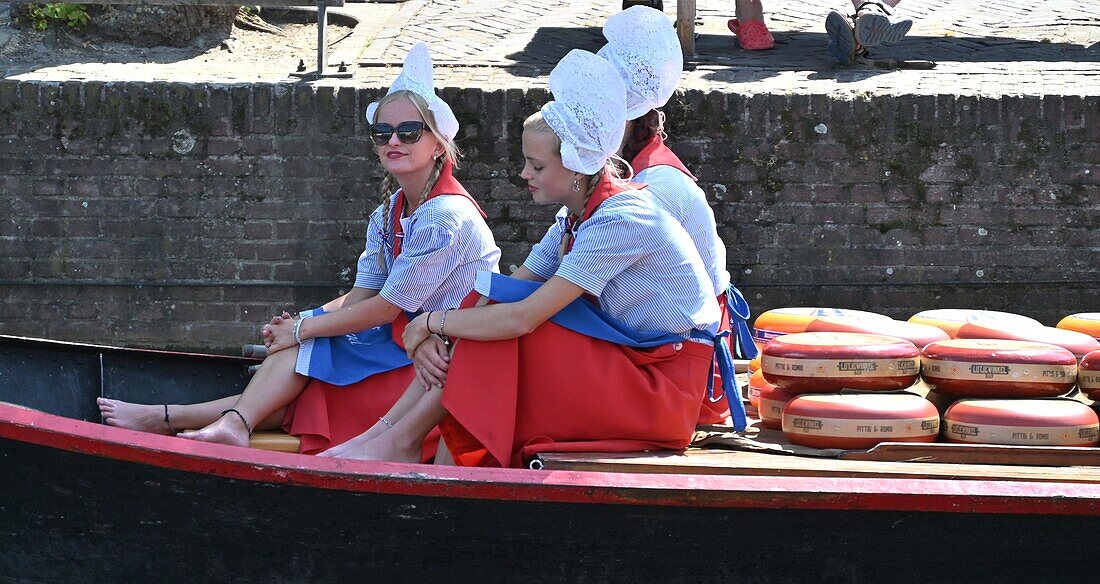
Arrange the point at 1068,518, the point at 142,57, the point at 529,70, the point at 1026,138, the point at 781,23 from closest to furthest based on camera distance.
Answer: the point at 1068,518 → the point at 1026,138 → the point at 529,70 → the point at 142,57 → the point at 781,23

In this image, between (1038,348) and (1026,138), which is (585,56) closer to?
(1038,348)

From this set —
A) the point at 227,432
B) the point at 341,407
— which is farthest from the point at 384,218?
the point at 227,432

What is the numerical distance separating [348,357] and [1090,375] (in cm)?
227

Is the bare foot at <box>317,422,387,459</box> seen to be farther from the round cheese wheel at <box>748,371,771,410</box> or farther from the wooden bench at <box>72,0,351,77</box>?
the wooden bench at <box>72,0,351,77</box>

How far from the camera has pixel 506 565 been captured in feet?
11.3

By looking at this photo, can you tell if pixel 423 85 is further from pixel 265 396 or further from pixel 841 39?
pixel 841 39

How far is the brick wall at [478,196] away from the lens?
647 centimetres

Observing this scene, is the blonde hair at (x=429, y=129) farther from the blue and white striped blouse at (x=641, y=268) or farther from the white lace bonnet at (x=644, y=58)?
the blue and white striped blouse at (x=641, y=268)

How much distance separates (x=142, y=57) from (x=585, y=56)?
503 centimetres

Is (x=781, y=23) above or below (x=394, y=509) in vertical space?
above

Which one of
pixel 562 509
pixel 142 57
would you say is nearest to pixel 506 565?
pixel 562 509

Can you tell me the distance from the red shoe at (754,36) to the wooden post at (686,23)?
67 centimetres

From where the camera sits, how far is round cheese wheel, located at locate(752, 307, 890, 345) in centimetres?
436

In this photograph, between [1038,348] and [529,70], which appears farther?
[529,70]
